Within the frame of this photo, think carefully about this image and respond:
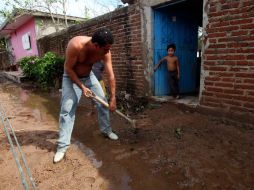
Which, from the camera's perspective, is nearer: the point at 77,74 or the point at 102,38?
the point at 102,38

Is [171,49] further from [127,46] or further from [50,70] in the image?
[50,70]

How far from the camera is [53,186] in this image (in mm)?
2277

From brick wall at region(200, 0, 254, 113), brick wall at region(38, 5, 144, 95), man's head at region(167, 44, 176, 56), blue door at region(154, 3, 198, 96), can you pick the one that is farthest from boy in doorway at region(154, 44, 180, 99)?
brick wall at region(200, 0, 254, 113)

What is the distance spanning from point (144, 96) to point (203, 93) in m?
1.51

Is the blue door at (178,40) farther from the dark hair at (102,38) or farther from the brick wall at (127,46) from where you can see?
the dark hair at (102,38)

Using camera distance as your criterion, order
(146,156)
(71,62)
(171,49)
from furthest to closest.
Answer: (171,49) < (146,156) < (71,62)

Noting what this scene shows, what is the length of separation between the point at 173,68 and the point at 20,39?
48.3 feet

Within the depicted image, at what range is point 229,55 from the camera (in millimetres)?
3357

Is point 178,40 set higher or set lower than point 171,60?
higher

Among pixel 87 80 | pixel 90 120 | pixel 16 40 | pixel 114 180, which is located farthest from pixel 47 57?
pixel 16 40

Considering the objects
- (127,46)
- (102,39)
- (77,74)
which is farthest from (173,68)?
(102,39)

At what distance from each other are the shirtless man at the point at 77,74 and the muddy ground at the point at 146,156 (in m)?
0.37

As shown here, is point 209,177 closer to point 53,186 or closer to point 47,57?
point 53,186

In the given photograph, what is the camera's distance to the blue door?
15.5ft
